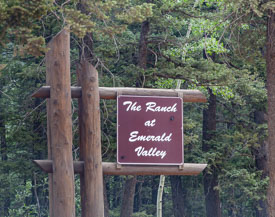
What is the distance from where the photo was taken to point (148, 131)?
7.98 m

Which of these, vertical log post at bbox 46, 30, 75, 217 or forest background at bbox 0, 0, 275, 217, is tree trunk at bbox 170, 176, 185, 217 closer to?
forest background at bbox 0, 0, 275, 217

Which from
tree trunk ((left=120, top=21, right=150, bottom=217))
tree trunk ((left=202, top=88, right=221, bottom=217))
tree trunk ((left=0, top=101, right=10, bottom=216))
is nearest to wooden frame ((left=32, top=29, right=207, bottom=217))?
tree trunk ((left=120, top=21, right=150, bottom=217))

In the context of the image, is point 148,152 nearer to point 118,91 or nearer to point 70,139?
point 118,91

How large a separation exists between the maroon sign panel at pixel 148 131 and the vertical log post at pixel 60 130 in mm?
799

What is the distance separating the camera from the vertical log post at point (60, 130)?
757cm

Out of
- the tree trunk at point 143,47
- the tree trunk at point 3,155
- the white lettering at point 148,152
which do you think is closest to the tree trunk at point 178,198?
the tree trunk at point 3,155

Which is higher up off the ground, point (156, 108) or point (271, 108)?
point (271, 108)

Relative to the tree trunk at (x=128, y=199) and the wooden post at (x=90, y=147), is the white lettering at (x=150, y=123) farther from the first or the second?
the tree trunk at (x=128, y=199)

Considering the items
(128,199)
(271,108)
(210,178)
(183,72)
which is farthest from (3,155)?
(271,108)

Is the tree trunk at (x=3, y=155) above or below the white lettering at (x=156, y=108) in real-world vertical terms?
below

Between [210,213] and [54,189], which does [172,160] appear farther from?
[210,213]

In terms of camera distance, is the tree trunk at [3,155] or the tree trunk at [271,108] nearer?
the tree trunk at [271,108]

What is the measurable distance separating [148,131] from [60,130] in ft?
4.37

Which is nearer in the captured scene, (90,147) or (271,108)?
(90,147)
